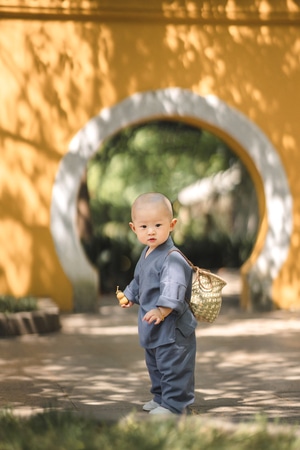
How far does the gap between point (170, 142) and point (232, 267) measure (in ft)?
9.59

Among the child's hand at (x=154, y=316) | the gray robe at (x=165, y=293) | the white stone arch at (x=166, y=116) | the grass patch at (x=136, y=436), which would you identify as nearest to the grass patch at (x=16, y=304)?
the white stone arch at (x=166, y=116)

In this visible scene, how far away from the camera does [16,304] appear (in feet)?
30.9

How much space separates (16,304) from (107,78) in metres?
3.10

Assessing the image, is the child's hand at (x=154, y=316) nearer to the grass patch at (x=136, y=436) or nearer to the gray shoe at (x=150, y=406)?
the gray shoe at (x=150, y=406)

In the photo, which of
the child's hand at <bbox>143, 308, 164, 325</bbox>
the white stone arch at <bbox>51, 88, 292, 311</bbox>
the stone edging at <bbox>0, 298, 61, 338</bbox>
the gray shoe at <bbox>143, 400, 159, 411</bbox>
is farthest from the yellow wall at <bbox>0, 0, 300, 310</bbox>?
the child's hand at <bbox>143, 308, 164, 325</bbox>

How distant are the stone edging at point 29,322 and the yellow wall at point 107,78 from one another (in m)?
1.31

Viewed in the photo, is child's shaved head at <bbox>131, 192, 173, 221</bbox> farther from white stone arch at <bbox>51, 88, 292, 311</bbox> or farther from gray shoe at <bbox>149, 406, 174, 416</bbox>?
white stone arch at <bbox>51, 88, 292, 311</bbox>

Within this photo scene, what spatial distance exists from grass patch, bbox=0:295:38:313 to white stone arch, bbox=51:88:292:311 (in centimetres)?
117

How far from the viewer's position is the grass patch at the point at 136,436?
12.0ft

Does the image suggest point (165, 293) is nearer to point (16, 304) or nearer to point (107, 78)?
point (16, 304)

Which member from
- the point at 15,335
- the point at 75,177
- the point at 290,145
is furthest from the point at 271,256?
the point at 15,335

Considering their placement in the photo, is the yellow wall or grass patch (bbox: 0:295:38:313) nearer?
grass patch (bbox: 0:295:38:313)

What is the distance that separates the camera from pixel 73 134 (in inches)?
423

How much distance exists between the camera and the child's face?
5.08m
